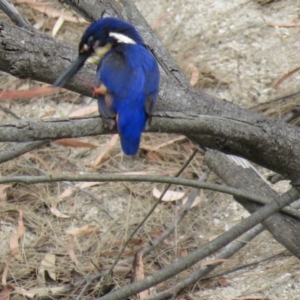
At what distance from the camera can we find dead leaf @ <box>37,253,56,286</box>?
3486 mm

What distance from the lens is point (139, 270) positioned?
11.2 ft

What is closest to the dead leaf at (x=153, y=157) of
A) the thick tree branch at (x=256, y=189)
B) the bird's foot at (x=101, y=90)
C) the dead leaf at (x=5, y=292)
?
the dead leaf at (x=5, y=292)

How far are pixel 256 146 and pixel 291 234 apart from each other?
457 millimetres

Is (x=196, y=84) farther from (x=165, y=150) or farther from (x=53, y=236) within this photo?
(x=53, y=236)

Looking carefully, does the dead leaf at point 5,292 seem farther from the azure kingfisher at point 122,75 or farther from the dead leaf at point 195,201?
the azure kingfisher at point 122,75

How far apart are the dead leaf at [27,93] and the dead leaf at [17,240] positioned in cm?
89

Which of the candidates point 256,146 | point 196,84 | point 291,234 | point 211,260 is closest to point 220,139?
point 256,146

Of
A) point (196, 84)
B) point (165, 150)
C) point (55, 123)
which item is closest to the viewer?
point (55, 123)

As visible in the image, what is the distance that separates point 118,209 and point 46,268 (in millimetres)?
538

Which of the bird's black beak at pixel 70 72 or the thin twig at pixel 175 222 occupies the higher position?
the bird's black beak at pixel 70 72

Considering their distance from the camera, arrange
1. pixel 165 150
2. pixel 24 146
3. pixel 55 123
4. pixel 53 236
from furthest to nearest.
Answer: pixel 165 150 < pixel 53 236 < pixel 24 146 < pixel 55 123

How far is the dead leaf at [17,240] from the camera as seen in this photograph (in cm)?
361

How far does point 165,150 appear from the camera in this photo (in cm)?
413

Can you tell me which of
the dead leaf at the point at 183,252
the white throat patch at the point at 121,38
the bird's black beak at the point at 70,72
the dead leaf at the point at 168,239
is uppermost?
the white throat patch at the point at 121,38
